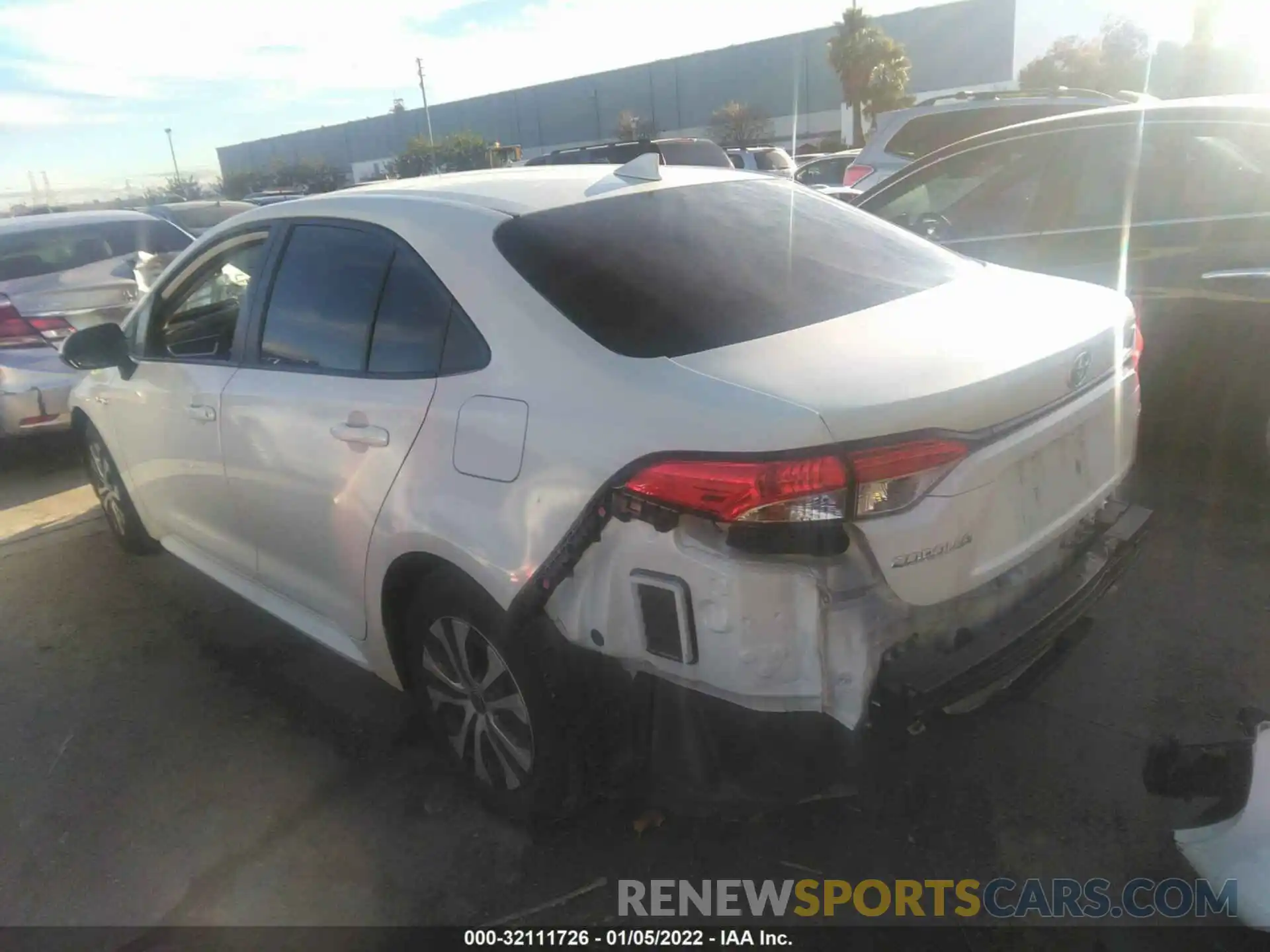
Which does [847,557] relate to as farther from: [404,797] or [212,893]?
[212,893]

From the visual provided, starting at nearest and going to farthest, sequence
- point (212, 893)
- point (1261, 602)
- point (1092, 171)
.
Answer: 1. point (212, 893)
2. point (1261, 602)
3. point (1092, 171)

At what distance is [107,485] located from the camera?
478 centimetres

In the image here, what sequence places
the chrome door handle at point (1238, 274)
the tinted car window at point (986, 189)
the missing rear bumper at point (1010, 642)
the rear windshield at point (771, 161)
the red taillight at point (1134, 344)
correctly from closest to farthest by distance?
the missing rear bumper at point (1010, 642) → the red taillight at point (1134, 344) → the chrome door handle at point (1238, 274) → the tinted car window at point (986, 189) → the rear windshield at point (771, 161)

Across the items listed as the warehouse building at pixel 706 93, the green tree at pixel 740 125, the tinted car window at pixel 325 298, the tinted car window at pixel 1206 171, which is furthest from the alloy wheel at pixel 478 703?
the green tree at pixel 740 125

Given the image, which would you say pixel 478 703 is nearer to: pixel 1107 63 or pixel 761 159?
pixel 761 159

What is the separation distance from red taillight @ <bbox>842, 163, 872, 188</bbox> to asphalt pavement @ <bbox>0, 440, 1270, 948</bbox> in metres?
5.76

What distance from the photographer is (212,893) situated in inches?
104

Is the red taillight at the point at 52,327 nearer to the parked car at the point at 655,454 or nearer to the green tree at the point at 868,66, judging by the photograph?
the parked car at the point at 655,454

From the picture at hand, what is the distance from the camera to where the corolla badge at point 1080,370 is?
243 centimetres

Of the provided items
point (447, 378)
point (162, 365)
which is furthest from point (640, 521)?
point (162, 365)

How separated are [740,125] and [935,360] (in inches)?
2134

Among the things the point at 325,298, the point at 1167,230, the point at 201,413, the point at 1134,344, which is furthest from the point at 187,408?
the point at 1167,230

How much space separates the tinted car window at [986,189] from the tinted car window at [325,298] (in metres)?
3.14

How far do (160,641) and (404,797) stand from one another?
68.0 inches
